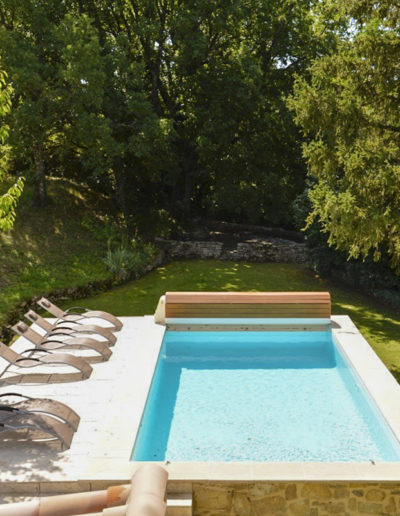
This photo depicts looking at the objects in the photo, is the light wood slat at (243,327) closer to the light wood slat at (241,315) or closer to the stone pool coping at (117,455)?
the light wood slat at (241,315)

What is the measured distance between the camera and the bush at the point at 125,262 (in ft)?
58.7

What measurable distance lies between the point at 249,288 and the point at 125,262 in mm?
4544

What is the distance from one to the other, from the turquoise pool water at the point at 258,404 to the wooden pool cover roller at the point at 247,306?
1.49ft

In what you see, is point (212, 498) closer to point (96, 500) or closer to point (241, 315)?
point (96, 500)

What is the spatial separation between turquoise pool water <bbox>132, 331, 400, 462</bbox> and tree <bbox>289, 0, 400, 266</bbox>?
2841 mm

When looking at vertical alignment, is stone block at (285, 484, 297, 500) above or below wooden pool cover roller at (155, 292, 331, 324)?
below

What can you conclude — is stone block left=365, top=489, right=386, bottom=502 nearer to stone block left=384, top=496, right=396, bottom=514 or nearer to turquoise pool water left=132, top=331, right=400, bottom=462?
stone block left=384, top=496, right=396, bottom=514

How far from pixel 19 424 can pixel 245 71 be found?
750 inches

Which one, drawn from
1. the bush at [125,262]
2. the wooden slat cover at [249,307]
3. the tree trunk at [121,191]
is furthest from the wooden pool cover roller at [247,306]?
the tree trunk at [121,191]

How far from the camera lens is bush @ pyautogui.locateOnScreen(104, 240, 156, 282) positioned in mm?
17906

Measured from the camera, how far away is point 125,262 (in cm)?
1820

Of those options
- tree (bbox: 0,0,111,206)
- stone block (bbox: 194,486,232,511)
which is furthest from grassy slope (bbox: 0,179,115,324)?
stone block (bbox: 194,486,232,511)

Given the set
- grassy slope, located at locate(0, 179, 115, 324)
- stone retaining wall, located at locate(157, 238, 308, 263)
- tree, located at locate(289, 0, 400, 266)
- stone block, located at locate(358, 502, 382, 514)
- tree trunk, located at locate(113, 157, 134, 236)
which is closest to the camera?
stone block, located at locate(358, 502, 382, 514)

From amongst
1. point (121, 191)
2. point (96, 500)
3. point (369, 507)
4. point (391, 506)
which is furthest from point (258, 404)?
point (121, 191)
